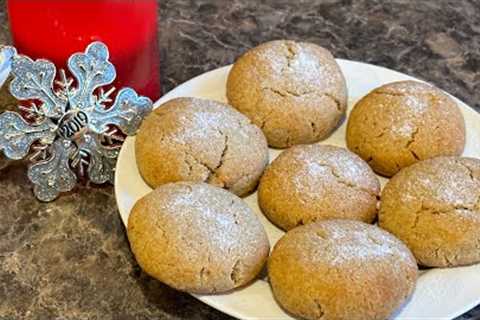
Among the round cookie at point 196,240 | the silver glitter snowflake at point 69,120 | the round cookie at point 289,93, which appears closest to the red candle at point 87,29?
the silver glitter snowflake at point 69,120

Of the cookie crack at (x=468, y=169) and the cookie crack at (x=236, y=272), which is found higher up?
the cookie crack at (x=468, y=169)

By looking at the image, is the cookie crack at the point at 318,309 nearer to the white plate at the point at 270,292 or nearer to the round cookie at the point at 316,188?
the white plate at the point at 270,292

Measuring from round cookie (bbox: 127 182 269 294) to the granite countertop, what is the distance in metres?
0.10

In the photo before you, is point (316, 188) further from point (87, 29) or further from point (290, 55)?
point (87, 29)

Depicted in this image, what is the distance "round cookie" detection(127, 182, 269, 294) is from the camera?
2.81 ft

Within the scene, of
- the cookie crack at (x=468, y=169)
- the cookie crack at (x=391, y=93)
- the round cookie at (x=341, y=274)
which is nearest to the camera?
the round cookie at (x=341, y=274)

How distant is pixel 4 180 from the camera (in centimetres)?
111

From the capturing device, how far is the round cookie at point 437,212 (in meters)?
0.90

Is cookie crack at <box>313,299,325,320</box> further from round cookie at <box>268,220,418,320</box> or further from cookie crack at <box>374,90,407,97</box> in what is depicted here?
cookie crack at <box>374,90,407,97</box>

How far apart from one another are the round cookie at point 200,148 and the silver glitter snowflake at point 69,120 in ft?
0.19

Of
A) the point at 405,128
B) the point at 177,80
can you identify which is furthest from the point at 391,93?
the point at 177,80

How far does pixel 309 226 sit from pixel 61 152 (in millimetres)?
374

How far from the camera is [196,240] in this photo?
87 cm

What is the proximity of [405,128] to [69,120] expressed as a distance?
46 cm
